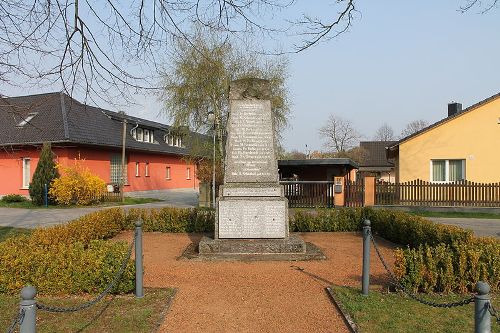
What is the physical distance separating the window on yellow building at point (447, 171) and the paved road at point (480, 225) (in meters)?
5.03

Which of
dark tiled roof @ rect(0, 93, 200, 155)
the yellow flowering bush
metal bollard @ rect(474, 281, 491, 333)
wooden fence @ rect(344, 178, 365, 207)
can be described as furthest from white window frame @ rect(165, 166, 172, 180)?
metal bollard @ rect(474, 281, 491, 333)

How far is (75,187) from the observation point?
2328 centimetres

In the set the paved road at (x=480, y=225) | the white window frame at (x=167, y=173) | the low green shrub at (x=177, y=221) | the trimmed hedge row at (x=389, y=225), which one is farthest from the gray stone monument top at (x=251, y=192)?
the white window frame at (x=167, y=173)

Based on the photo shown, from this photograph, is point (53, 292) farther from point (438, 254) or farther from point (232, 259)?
point (438, 254)

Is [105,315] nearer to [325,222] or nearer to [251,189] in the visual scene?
[251,189]

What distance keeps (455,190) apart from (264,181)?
1519 cm

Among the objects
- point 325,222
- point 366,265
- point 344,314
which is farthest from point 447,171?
point 344,314

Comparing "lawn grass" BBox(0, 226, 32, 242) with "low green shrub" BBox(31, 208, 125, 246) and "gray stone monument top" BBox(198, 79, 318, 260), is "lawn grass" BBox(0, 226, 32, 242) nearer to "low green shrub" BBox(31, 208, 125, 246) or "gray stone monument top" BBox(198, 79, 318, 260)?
"low green shrub" BBox(31, 208, 125, 246)

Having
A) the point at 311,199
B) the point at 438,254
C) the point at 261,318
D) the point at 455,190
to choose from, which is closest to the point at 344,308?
the point at 261,318

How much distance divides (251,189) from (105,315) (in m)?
4.64

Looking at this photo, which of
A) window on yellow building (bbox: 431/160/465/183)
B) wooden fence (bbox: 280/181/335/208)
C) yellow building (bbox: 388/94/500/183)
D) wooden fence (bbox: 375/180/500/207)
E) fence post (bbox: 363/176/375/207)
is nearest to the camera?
wooden fence (bbox: 375/180/500/207)

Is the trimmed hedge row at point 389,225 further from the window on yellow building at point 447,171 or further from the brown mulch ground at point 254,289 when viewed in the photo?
Result: the window on yellow building at point 447,171

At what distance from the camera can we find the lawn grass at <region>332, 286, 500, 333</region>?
489cm

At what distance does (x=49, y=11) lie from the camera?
17.8ft
